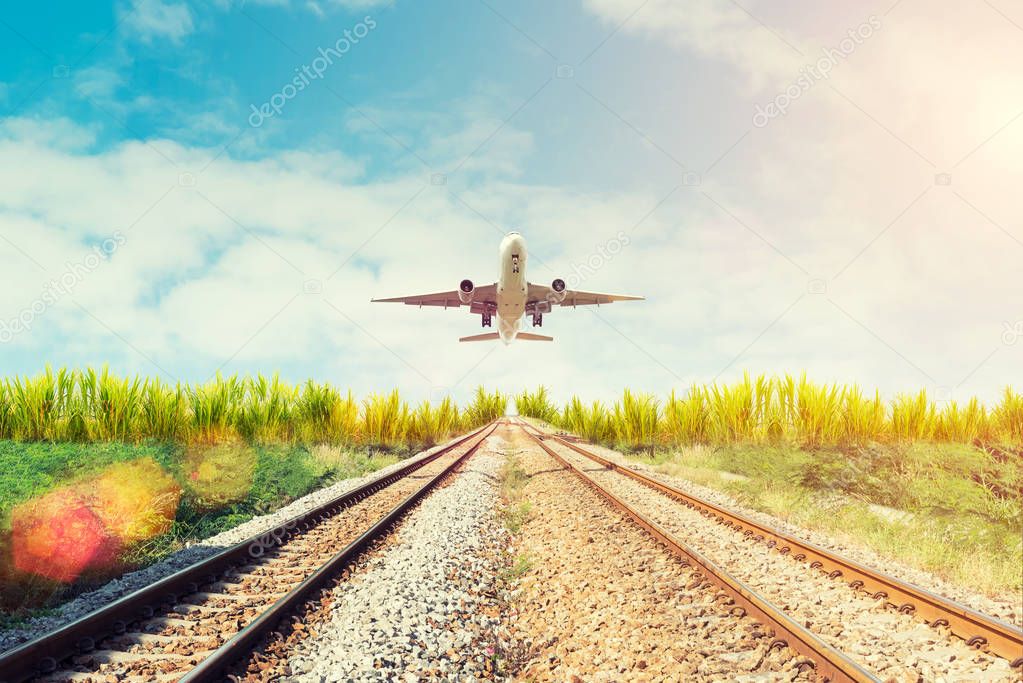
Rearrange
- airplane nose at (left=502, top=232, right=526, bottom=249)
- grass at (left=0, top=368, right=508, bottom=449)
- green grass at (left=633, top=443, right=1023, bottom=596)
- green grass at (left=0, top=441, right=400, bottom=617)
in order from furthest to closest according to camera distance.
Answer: airplane nose at (left=502, top=232, right=526, bottom=249) → grass at (left=0, top=368, right=508, bottom=449) → green grass at (left=633, top=443, right=1023, bottom=596) → green grass at (left=0, top=441, right=400, bottom=617)

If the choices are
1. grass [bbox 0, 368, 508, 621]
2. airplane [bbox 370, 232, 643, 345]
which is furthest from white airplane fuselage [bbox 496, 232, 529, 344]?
grass [bbox 0, 368, 508, 621]

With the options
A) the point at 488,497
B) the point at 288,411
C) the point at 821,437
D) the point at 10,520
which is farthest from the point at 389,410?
the point at 10,520

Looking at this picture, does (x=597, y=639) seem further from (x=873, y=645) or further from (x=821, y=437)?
(x=821, y=437)

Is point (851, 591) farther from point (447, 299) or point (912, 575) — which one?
point (447, 299)

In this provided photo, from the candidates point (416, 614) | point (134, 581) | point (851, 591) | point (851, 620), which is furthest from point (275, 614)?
point (851, 591)

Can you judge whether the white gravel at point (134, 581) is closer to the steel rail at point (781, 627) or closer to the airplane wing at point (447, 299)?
the steel rail at point (781, 627)

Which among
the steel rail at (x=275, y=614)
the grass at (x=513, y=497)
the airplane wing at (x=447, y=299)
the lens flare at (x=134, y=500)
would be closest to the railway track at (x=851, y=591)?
the grass at (x=513, y=497)

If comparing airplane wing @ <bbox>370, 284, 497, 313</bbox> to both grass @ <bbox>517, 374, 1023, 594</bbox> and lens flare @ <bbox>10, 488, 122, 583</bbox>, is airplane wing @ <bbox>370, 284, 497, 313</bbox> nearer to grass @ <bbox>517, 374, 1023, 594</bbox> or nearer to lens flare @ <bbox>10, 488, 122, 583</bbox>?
grass @ <bbox>517, 374, 1023, 594</bbox>
